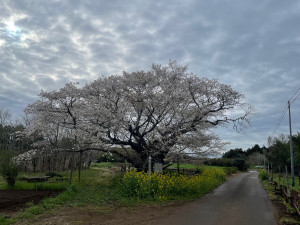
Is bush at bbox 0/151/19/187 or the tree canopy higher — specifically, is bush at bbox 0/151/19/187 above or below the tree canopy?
below

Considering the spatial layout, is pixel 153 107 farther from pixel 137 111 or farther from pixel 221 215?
pixel 221 215

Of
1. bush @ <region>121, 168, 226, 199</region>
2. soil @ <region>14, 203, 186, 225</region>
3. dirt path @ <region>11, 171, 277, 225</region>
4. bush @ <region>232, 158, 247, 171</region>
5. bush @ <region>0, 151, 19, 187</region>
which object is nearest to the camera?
soil @ <region>14, 203, 186, 225</region>

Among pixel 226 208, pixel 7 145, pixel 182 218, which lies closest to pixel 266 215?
pixel 226 208

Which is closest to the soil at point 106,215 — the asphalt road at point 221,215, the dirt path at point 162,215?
the dirt path at point 162,215

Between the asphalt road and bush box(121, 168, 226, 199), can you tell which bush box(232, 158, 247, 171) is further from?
the asphalt road

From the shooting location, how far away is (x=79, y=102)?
15758 mm

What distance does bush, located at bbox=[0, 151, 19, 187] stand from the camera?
517 inches

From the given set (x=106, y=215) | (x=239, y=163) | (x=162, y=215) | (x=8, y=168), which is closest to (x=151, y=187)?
(x=162, y=215)

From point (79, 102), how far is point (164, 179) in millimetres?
7021

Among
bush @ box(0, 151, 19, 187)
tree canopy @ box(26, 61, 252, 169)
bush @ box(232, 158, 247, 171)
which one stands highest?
tree canopy @ box(26, 61, 252, 169)

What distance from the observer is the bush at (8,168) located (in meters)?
13.1

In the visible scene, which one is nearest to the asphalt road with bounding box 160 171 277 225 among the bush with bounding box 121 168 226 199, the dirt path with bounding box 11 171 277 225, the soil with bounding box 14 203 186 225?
the dirt path with bounding box 11 171 277 225

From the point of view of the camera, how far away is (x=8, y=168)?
42.9ft

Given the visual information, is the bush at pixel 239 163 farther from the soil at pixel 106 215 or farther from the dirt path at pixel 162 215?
the soil at pixel 106 215
